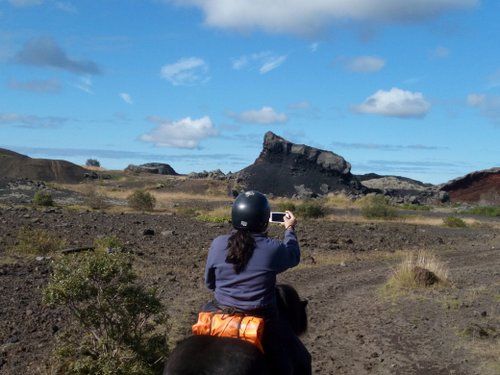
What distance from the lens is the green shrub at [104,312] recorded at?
630 centimetres

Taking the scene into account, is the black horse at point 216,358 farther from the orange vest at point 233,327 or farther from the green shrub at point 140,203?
the green shrub at point 140,203

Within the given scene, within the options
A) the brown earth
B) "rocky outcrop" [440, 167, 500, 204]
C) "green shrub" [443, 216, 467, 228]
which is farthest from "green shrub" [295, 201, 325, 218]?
"rocky outcrop" [440, 167, 500, 204]

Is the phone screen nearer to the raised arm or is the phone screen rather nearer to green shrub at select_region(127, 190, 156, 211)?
the raised arm

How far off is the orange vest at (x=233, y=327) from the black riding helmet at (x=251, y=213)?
696 mm

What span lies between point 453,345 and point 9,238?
12598mm

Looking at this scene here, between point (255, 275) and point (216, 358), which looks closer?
point (216, 358)

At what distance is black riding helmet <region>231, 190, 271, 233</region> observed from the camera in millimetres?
4715

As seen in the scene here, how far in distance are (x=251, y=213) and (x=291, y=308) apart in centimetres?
93

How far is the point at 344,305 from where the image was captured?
34.9ft

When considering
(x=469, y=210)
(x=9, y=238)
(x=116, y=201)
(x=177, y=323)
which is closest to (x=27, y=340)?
(x=177, y=323)

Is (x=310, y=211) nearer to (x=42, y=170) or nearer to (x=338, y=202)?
(x=338, y=202)

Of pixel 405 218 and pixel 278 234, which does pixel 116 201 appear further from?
pixel 278 234

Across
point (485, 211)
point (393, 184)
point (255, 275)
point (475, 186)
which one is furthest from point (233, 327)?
point (393, 184)

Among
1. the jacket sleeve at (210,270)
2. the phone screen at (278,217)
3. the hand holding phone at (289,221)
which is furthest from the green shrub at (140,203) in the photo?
the jacket sleeve at (210,270)
